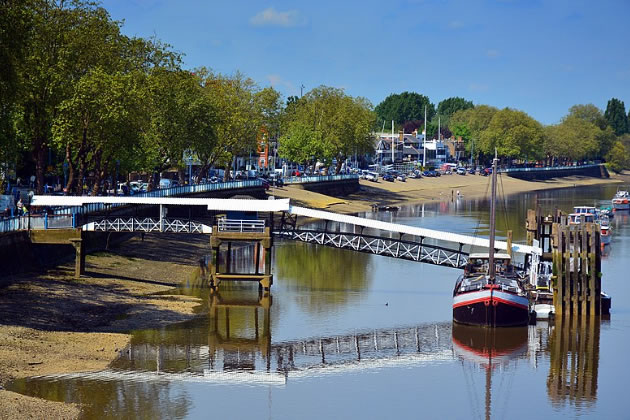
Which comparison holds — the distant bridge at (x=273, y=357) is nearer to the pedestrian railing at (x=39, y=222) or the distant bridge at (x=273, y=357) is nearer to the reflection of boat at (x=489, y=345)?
the reflection of boat at (x=489, y=345)

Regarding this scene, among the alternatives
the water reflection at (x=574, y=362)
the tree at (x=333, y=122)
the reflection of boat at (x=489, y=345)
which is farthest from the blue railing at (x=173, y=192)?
the tree at (x=333, y=122)

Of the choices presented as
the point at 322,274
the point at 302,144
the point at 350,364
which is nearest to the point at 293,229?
the point at 322,274

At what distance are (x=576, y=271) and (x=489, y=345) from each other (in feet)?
29.9

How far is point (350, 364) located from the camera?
49.4m

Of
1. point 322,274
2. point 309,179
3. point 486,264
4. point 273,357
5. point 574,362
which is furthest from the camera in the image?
point 309,179

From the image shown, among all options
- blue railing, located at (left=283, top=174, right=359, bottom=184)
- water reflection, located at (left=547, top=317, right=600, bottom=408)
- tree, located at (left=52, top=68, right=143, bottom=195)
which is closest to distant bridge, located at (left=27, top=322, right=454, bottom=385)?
water reflection, located at (left=547, top=317, right=600, bottom=408)

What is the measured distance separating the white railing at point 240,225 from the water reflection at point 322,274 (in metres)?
5.30

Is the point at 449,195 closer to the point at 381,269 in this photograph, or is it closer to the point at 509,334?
the point at 381,269

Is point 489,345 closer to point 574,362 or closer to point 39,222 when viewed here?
point 574,362

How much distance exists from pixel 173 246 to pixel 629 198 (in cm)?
10769

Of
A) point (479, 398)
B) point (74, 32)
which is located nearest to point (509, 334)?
point (479, 398)

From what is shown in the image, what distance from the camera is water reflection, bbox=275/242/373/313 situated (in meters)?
66.1

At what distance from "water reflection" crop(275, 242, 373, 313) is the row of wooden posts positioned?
13594mm

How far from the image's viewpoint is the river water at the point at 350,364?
42156 millimetres
